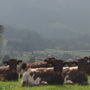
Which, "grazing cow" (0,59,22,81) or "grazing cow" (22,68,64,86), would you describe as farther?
"grazing cow" (0,59,22,81)

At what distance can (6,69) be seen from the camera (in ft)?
113

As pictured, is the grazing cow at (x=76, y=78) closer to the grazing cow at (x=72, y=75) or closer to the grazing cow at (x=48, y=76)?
the grazing cow at (x=72, y=75)

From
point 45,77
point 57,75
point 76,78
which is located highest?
point 57,75

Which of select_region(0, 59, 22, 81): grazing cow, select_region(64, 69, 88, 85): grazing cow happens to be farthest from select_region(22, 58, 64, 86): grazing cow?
select_region(0, 59, 22, 81): grazing cow

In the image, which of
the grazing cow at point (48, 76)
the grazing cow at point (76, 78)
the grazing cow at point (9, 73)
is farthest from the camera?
the grazing cow at point (9, 73)

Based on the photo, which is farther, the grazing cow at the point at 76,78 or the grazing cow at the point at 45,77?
the grazing cow at the point at 76,78

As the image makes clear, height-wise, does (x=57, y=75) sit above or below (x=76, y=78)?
above

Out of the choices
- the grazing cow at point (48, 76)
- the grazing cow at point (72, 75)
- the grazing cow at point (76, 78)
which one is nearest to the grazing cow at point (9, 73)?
the grazing cow at point (48, 76)

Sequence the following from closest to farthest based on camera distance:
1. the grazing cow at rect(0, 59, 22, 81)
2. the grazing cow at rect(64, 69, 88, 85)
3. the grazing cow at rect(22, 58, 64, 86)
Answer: the grazing cow at rect(22, 58, 64, 86)
the grazing cow at rect(64, 69, 88, 85)
the grazing cow at rect(0, 59, 22, 81)

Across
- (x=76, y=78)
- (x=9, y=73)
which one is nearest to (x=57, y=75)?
(x=76, y=78)

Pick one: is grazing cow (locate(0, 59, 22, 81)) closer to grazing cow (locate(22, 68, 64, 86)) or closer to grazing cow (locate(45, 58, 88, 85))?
grazing cow (locate(22, 68, 64, 86))

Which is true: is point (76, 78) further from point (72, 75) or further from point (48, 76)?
point (48, 76)

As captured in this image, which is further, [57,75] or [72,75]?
[72,75]

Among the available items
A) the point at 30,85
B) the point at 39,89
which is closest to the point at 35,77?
the point at 30,85
